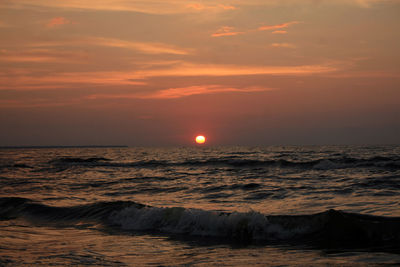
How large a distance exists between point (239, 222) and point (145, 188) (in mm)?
10735

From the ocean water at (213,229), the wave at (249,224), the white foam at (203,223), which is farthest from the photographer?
the white foam at (203,223)

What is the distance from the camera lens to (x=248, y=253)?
8.24m

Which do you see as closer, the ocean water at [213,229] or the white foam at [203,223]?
the ocean water at [213,229]

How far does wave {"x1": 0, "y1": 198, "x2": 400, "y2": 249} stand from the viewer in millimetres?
9359

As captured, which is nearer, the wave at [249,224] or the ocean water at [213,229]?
the ocean water at [213,229]

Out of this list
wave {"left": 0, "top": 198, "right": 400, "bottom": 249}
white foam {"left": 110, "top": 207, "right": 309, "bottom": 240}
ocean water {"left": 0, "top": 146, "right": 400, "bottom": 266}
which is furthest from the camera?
white foam {"left": 110, "top": 207, "right": 309, "bottom": 240}

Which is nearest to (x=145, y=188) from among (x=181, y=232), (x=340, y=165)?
(x=181, y=232)

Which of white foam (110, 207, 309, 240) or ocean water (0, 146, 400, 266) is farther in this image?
white foam (110, 207, 309, 240)

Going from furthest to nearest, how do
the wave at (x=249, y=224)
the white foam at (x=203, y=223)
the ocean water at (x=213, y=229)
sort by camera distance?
the white foam at (x=203, y=223) < the wave at (x=249, y=224) < the ocean water at (x=213, y=229)

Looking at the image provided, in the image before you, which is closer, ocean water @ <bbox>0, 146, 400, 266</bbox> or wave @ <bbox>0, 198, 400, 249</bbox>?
ocean water @ <bbox>0, 146, 400, 266</bbox>

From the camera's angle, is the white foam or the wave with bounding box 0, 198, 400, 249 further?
the white foam

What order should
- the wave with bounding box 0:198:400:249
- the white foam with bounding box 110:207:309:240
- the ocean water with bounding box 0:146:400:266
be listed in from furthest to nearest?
1. the white foam with bounding box 110:207:309:240
2. the wave with bounding box 0:198:400:249
3. the ocean water with bounding box 0:146:400:266

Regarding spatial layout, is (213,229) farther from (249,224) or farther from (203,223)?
(249,224)

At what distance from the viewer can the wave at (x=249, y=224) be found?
9.36m
